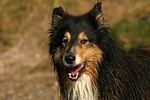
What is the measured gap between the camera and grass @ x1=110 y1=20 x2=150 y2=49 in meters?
12.9

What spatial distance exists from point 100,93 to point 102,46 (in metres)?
0.62

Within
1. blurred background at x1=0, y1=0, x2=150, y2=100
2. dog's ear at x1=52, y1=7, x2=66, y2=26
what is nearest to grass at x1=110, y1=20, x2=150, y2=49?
blurred background at x1=0, y1=0, x2=150, y2=100

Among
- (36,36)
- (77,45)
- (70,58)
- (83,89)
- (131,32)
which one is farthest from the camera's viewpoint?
(36,36)

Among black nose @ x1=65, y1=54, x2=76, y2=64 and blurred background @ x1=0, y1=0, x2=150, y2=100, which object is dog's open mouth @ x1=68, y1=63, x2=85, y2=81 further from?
blurred background @ x1=0, y1=0, x2=150, y2=100

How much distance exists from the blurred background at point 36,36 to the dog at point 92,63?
11.9 feet

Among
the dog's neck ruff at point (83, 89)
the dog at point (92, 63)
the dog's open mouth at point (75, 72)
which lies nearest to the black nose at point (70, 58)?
the dog at point (92, 63)

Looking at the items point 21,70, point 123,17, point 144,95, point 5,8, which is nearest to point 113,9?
point 123,17

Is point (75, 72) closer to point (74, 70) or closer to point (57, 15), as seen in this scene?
point (74, 70)

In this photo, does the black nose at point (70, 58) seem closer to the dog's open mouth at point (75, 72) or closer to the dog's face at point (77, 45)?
the dog's face at point (77, 45)

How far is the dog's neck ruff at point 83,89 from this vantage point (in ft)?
22.6

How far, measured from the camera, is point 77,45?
22.3 ft

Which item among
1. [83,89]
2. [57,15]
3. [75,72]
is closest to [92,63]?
[75,72]

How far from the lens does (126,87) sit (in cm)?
697

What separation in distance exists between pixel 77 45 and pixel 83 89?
1.95ft
